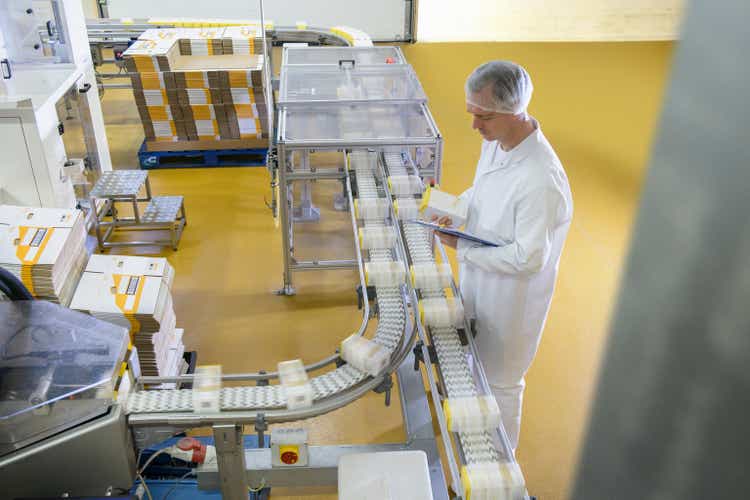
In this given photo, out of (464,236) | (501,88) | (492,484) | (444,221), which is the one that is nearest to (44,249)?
(444,221)

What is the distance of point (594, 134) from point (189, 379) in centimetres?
724

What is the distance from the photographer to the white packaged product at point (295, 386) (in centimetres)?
236

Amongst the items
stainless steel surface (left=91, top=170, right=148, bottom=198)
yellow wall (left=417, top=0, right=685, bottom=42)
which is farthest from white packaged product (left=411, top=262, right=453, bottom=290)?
yellow wall (left=417, top=0, right=685, bottom=42)

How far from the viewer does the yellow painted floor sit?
395 cm

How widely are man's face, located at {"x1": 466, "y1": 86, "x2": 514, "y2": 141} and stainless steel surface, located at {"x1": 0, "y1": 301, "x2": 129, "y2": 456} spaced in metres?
1.76

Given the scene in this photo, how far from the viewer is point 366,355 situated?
2521 mm

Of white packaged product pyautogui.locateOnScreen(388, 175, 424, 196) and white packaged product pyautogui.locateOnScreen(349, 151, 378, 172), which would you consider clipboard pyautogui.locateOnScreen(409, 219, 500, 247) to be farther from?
white packaged product pyautogui.locateOnScreen(349, 151, 378, 172)

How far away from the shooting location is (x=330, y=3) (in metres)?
11.8

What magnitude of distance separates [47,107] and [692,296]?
538 cm

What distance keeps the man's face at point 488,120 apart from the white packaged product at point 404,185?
0.99m

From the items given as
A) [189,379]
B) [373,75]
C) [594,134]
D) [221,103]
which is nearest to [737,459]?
[189,379]

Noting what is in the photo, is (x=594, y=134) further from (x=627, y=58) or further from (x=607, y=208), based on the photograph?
(x=627, y=58)

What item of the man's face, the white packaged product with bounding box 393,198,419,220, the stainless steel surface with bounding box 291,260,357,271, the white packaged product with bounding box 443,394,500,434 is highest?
the man's face

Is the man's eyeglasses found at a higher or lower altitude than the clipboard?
higher
